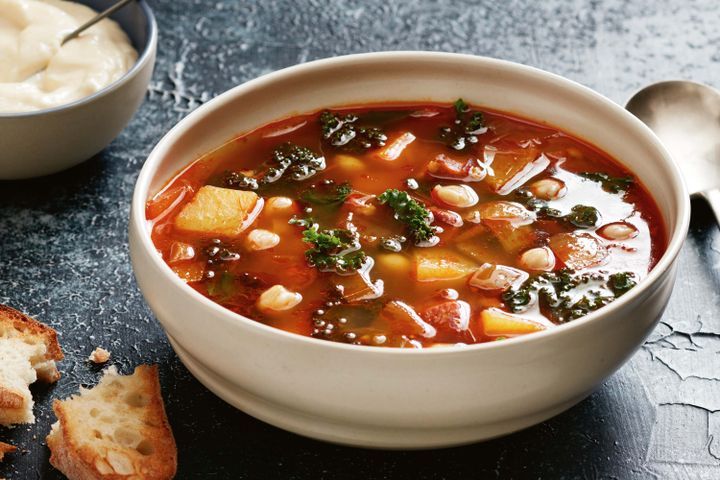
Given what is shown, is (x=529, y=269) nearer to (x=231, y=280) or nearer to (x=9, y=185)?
(x=231, y=280)

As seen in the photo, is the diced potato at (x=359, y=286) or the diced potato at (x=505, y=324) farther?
the diced potato at (x=359, y=286)

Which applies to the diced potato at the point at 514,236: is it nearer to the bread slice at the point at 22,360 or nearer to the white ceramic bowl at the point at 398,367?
the white ceramic bowl at the point at 398,367

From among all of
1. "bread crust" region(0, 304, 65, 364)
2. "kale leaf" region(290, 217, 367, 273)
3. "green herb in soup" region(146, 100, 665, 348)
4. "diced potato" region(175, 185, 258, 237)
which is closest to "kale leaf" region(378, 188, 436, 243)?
"green herb in soup" region(146, 100, 665, 348)

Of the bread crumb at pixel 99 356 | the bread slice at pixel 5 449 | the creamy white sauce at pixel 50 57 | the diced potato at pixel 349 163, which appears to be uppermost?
the diced potato at pixel 349 163

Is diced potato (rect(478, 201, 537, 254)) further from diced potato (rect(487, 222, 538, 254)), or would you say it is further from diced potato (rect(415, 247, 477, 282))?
diced potato (rect(415, 247, 477, 282))

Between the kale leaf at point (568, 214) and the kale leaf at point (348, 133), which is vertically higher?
the kale leaf at point (568, 214)

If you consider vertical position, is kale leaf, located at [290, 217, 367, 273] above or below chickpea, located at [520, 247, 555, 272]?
below

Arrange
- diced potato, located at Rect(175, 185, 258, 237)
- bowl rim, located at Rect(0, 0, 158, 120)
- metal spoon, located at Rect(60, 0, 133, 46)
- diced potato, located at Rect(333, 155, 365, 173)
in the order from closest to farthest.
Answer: diced potato, located at Rect(175, 185, 258, 237), diced potato, located at Rect(333, 155, 365, 173), bowl rim, located at Rect(0, 0, 158, 120), metal spoon, located at Rect(60, 0, 133, 46)

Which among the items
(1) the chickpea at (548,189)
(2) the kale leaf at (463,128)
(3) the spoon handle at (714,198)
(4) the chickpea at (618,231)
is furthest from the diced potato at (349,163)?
(3) the spoon handle at (714,198)
